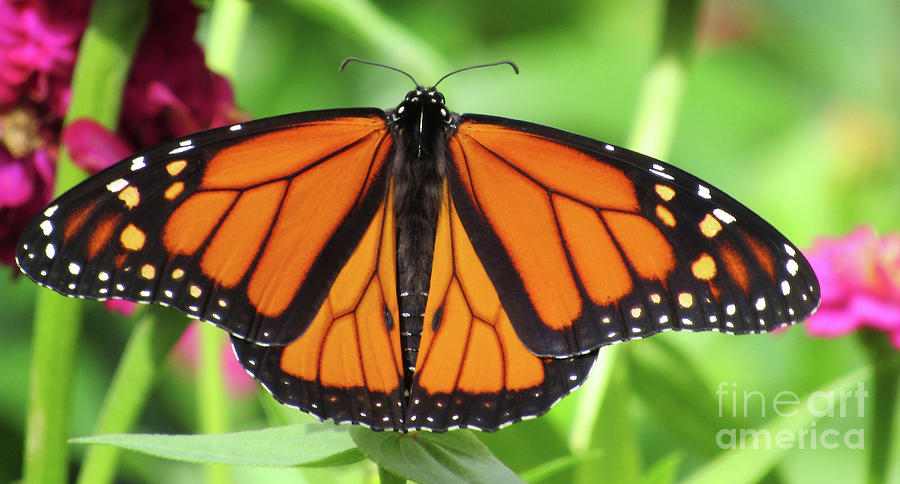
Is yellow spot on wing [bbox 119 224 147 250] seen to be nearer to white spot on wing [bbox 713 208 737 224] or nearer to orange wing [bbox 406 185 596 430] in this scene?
orange wing [bbox 406 185 596 430]

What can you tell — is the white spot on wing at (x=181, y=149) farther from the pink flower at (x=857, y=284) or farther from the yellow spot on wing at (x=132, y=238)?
the pink flower at (x=857, y=284)

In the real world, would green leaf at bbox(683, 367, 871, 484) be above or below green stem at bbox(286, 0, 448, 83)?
below

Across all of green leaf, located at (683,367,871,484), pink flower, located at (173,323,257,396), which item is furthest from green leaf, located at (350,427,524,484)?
pink flower, located at (173,323,257,396)

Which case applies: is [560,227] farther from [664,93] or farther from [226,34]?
[226,34]

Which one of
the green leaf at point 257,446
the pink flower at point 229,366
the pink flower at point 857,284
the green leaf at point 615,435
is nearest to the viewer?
the green leaf at point 257,446

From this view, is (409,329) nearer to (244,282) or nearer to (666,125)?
(244,282)

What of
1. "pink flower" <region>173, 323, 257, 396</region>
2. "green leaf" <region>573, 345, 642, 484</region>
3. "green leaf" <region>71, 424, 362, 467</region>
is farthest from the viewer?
"pink flower" <region>173, 323, 257, 396</region>

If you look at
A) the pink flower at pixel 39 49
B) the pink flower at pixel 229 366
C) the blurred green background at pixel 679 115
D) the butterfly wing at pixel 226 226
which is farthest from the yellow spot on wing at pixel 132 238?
the pink flower at pixel 229 366

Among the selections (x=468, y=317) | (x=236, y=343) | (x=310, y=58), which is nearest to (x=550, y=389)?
(x=468, y=317)
